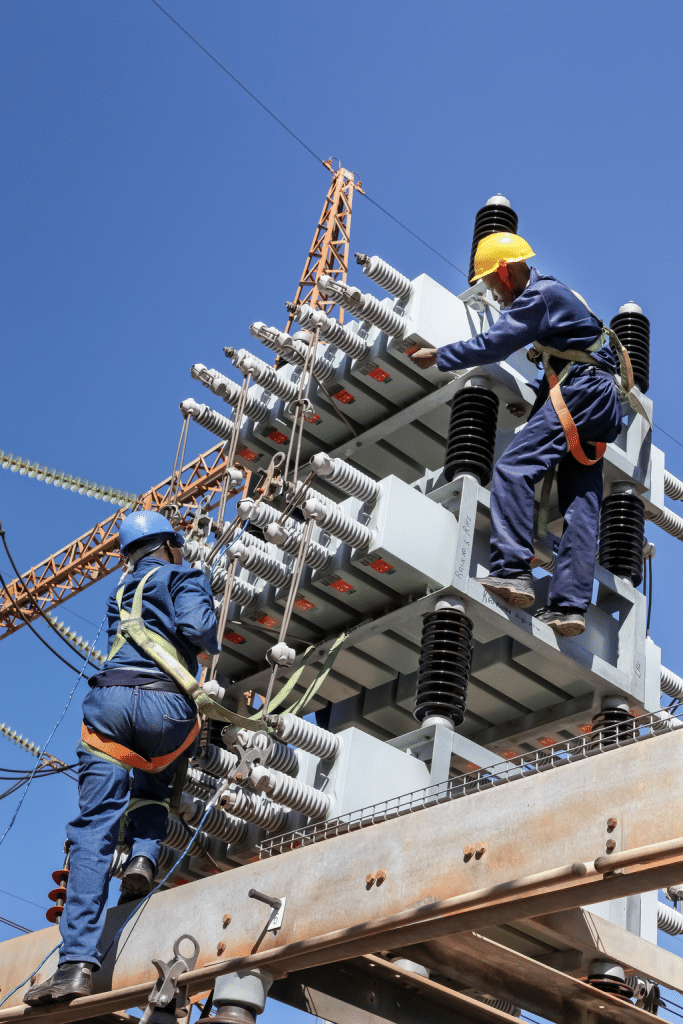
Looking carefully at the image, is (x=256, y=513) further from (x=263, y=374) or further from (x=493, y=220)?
(x=493, y=220)

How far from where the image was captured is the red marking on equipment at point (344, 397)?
28.9 ft

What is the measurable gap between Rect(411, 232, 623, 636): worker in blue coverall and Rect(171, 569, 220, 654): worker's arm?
1866 millimetres

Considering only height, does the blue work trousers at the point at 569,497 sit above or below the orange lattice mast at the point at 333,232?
below

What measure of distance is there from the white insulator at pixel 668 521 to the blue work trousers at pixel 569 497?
1.43 m

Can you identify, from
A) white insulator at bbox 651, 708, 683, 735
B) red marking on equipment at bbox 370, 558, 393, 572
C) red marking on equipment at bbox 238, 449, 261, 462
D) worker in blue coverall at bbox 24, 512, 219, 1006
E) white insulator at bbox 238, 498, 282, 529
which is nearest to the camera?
white insulator at bbox 651, 708, 683, 735

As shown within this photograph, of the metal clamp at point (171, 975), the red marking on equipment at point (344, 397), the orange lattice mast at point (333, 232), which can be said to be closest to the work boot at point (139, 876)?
the metal clamp at point (171, 975)

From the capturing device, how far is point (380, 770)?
672 cm

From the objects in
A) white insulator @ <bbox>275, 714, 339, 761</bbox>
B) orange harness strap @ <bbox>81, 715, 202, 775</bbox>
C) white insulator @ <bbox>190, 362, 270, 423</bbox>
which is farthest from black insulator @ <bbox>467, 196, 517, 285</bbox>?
orange harness strap @ <bbox>81, 715, 202, 775</bbox>

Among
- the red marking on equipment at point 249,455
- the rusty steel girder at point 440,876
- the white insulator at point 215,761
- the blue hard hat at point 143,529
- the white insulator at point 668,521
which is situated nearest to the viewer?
the rusty steel girder at point 440,876

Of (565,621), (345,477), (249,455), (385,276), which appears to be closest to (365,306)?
(385,276)

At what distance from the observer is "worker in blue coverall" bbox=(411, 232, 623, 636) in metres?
7.21

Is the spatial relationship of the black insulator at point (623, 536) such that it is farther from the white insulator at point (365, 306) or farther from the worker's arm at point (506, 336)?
the white insulator at point (365, 306)

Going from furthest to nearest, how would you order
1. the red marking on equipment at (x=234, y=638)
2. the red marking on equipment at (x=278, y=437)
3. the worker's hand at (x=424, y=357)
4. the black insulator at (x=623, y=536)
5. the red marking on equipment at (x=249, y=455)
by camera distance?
1. the red marking on equipment at (x=249, y=455)
2. the red marking on equipment at (x=278, y=437)
3. the red marking on equipment at (x=234, y=638)
4. the black insulator at (x=623, y=536)
5. the worker's hand at (x=424, y=357)

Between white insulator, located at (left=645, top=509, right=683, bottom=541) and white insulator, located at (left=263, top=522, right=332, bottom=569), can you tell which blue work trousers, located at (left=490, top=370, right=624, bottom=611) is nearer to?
white insulator, located at (left=263, top=522, right=332, bottom=569)
